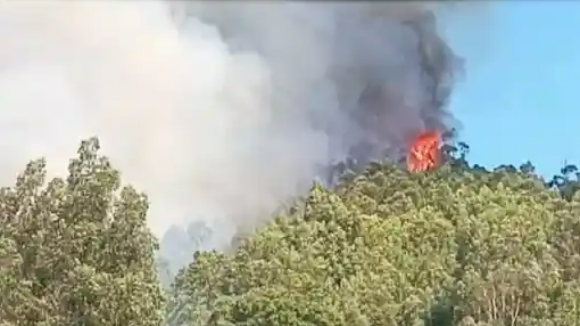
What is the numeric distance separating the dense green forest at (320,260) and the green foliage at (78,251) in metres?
0.01

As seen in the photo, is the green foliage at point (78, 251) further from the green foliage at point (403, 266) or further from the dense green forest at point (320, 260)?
the green foliage at point (403, 266)

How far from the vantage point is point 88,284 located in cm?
1148

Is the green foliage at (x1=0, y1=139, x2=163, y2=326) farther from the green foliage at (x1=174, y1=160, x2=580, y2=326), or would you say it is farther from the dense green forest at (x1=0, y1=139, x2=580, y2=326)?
the green foliage at (x1=174, y1=160, x2=580, y2=326)

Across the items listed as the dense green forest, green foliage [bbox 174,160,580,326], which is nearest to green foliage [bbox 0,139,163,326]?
the dense green forest

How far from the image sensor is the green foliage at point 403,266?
2336 cm

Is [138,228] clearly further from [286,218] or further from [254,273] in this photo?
[286,218]

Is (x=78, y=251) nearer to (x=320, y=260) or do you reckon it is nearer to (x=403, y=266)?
(x=320, y=260)

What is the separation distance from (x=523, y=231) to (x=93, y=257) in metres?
18.0

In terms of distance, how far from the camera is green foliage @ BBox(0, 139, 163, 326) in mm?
11531

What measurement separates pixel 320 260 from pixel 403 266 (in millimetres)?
2032

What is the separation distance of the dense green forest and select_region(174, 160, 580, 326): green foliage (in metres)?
0.04

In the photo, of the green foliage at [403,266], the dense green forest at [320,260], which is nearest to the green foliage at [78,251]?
the dense green forest at [320,260]

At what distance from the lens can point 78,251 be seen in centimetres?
1190

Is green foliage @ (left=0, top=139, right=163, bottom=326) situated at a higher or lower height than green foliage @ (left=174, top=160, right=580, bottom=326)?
lower
